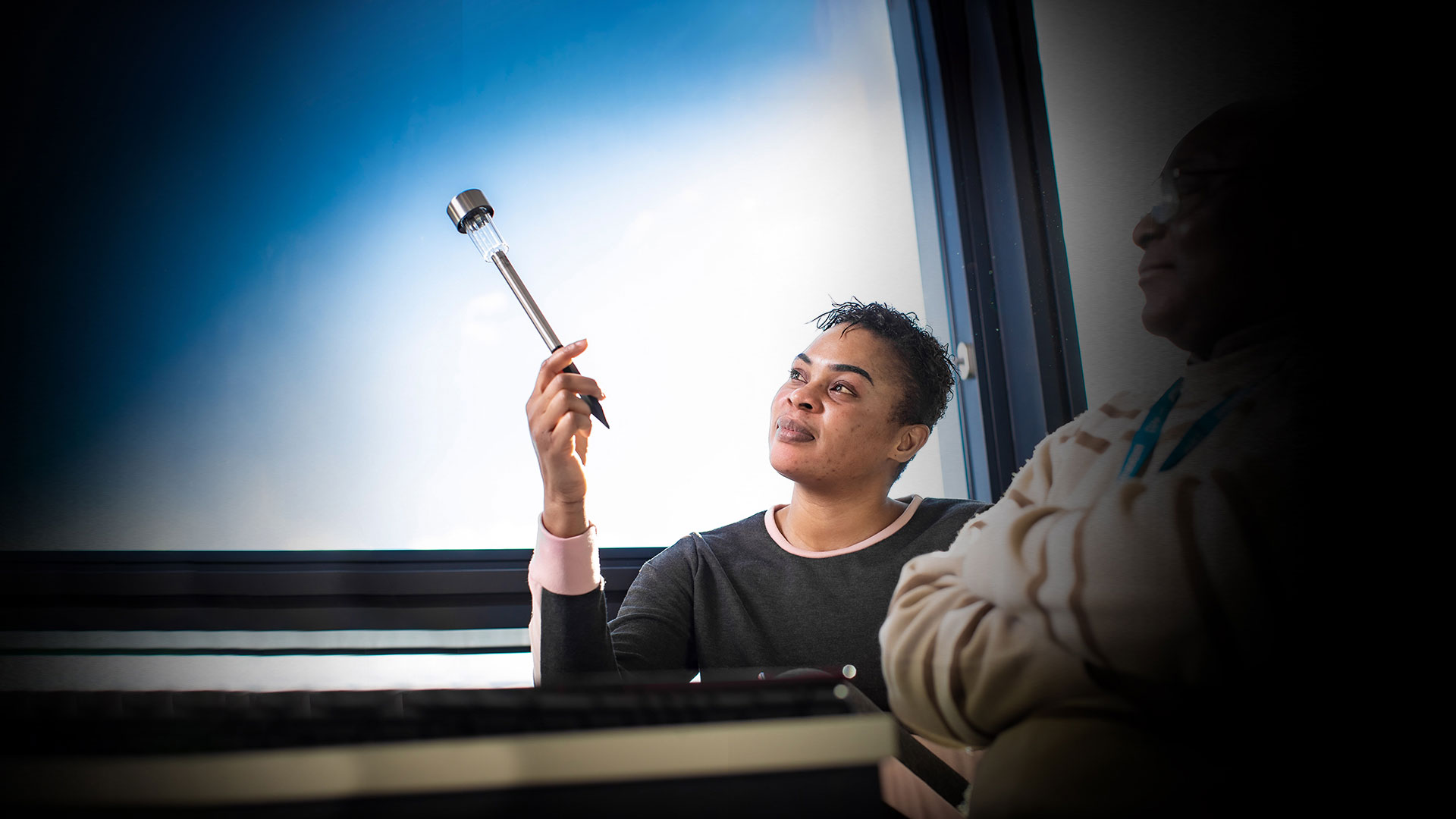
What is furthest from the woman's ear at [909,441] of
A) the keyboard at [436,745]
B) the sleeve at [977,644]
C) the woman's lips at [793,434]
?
the keyboard at [436,745]

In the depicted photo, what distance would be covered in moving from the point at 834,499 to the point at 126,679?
0.62 m

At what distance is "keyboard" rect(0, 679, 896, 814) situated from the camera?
219mm

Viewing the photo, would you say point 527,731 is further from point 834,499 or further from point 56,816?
point 834,499

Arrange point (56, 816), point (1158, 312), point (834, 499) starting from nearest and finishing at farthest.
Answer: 1. point (56, 816)
2. point (1158, 312)
3. point (834, 499)

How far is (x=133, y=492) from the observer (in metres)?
0.60

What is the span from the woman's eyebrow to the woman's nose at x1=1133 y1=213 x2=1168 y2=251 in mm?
315

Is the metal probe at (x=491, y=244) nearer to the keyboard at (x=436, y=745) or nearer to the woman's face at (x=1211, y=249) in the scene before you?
the keyboard at (x=436, y=745)

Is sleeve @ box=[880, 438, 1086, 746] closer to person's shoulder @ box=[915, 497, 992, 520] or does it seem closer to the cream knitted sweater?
the cream knitted sweater

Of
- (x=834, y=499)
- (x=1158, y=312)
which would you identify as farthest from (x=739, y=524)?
(x=1158, y=312)

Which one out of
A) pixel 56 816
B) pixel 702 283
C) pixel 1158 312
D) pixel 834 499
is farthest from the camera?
pixel 702 283

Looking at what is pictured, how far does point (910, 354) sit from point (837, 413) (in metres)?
0.13

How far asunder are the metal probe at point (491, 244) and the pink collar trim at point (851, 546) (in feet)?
0.87

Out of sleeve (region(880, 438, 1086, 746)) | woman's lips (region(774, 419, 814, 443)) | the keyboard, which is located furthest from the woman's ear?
the keyboard

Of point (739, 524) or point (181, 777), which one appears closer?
point (181, 777)
